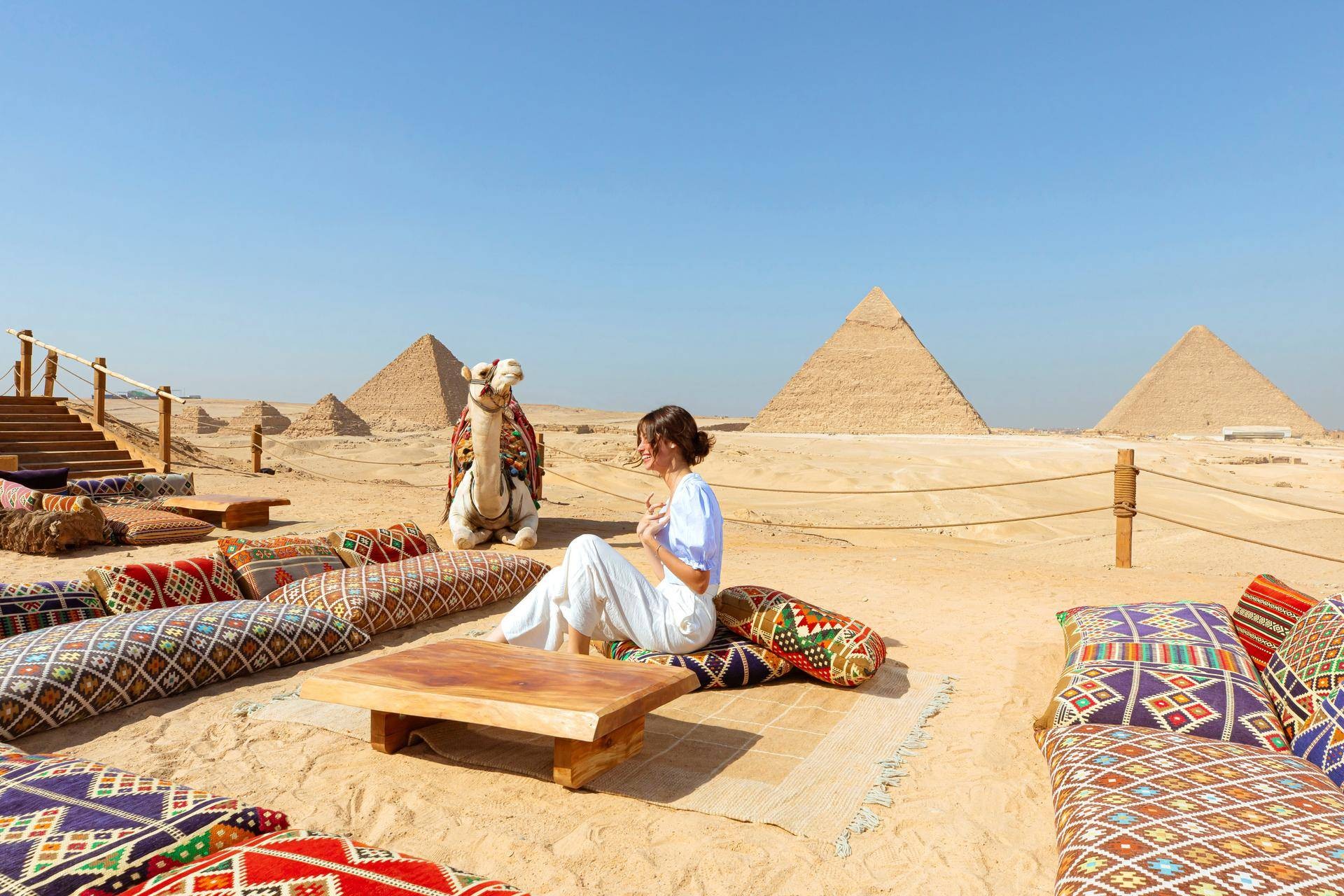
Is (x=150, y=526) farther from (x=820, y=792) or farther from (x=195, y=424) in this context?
(x=195, y=424)

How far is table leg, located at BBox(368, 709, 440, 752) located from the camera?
277cm

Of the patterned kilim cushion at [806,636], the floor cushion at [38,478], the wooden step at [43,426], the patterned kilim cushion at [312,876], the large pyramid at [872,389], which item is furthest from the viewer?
the large pyramid at [872,389]

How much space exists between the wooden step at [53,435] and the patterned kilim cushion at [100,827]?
11125 mm

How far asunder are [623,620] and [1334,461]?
34558mm

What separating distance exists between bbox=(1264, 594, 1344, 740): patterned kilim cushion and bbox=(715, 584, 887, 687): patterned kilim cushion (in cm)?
139

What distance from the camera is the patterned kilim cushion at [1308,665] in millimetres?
2439

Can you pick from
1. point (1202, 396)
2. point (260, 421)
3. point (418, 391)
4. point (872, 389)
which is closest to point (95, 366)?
point (260, 421)

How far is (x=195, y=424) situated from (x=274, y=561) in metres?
30.4

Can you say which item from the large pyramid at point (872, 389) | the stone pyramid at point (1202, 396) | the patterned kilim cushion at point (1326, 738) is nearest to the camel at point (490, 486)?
the patterned kilim cushion at point (1326, 738)

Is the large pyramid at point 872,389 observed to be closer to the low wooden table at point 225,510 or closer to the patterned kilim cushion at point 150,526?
the low wooden table at point 225,510

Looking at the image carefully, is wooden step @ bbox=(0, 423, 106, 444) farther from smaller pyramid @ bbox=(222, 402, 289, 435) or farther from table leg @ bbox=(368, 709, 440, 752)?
smaller pyramid @ bbox=(222, 402, 289, 435)

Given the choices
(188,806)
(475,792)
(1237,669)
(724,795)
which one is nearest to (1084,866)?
(724,795)

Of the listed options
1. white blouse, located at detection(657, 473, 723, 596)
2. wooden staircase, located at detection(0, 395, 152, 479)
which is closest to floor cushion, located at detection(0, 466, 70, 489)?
wooden staircase, located at detection(0, 395, 152, 479)

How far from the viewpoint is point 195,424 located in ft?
101
